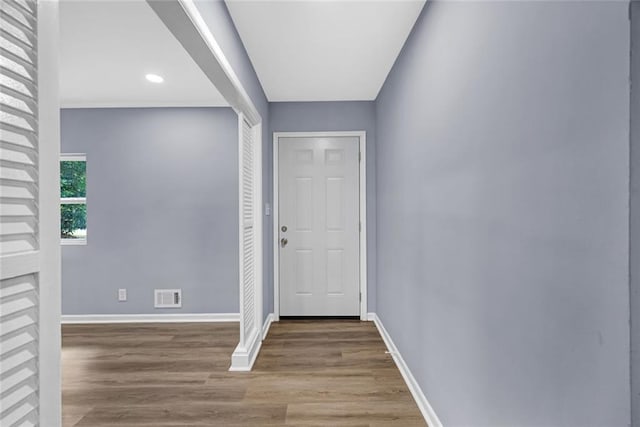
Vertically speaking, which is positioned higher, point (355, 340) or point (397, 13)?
point (397, 13)

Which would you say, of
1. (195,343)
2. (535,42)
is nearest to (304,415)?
(195,343)

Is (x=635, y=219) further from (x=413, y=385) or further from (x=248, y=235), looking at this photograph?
(x=248, y=235)

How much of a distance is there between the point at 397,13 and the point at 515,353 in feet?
6.68

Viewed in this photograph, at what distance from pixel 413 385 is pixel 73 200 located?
4.10 metres

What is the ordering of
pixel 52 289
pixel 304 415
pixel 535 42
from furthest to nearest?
pixel 304 415 < pixel 535 42 < pixel 52 289

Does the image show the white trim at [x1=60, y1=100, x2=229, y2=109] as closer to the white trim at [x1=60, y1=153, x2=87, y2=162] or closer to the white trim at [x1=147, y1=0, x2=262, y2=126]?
the white trim at [x1=60, y1=153, x2=87, y2=162]

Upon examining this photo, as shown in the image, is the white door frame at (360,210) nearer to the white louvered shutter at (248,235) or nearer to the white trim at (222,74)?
the white trim at (222,74)

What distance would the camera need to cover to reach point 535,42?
1.11m

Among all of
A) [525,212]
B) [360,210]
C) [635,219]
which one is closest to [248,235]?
[360,210]

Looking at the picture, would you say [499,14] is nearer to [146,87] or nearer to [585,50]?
[585,50]

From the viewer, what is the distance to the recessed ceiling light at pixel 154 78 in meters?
3.35

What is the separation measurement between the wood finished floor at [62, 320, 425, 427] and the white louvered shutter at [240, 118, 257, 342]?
0.37 metres

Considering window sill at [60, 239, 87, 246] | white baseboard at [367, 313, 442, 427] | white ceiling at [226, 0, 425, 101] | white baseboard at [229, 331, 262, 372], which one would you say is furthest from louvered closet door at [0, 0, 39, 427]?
window sill at [60, 239, 87, 246]

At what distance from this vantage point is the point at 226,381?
2723 millimetres
